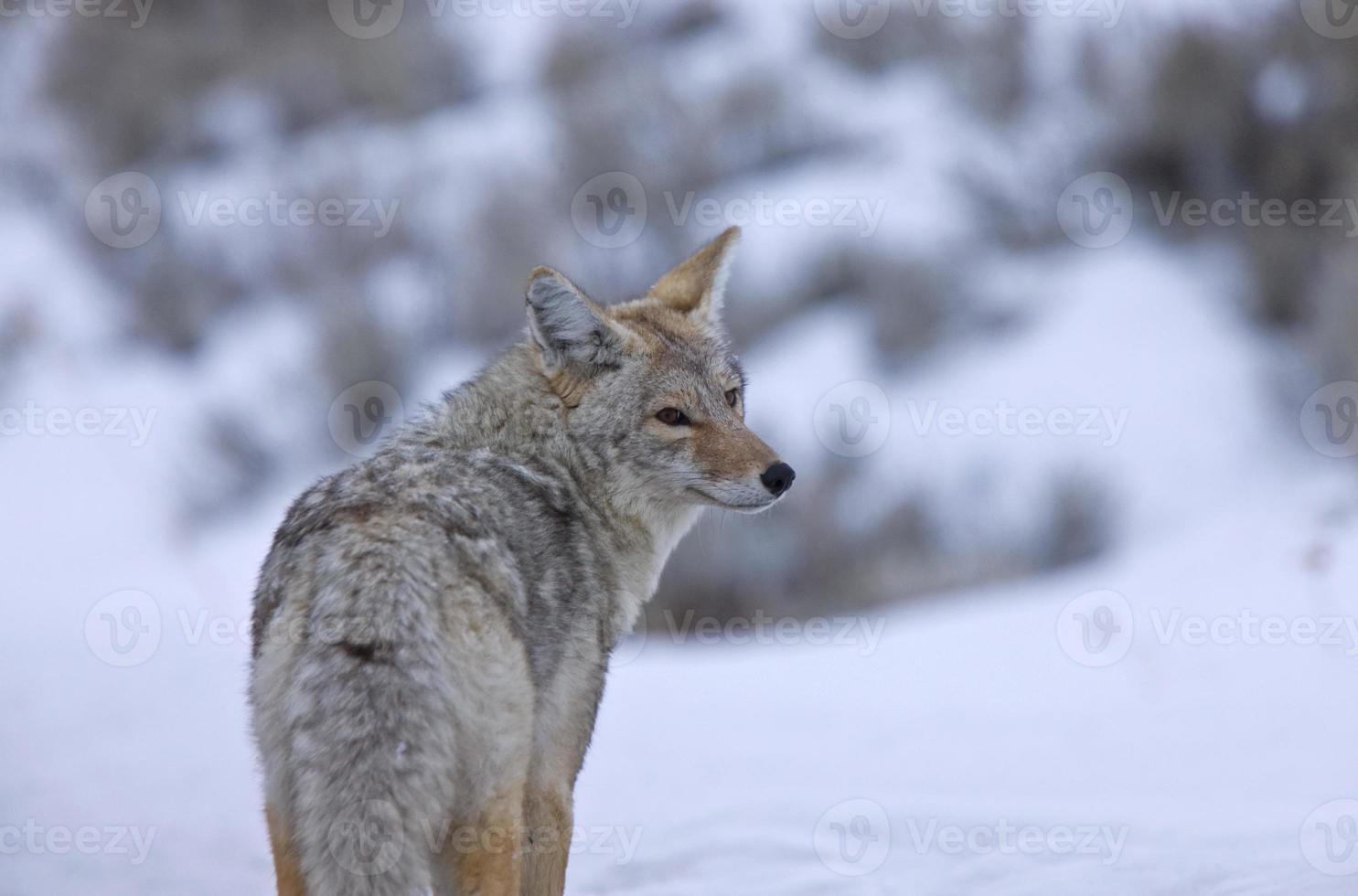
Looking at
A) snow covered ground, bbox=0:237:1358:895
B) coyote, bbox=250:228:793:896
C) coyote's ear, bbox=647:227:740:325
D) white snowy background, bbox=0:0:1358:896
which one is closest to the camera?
coyote, bbox=250:228:793:896

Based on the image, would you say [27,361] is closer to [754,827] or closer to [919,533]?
[919,533]

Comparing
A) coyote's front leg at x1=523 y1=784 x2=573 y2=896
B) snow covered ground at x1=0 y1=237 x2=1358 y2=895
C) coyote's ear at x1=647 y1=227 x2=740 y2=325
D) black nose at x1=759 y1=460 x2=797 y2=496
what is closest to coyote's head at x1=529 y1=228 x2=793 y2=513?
black nose at x1=759 y1=460 x2=797 y2=496

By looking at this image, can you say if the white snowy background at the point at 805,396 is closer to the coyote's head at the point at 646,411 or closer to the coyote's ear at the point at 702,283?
the coyote's head at the point at 646,411

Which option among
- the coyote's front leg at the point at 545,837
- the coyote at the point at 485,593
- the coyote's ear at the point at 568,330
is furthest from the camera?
the coyote's ear at the point at 568,330

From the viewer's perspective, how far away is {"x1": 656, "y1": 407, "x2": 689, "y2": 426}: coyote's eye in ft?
14.1

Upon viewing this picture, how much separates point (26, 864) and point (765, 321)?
374 inches

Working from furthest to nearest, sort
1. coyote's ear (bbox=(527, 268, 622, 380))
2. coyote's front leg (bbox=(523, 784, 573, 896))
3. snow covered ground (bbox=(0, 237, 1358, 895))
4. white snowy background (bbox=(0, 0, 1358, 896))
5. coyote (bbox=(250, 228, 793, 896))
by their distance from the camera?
white snowy background (bbox=(0, 0, 1358, 896)) → snow covered ground (bbox=(0, 237, 1358, 895)) → coyote's ear (bbox=(527, 268, 622, 380)) → coyote's front leg (bbox=(523, 784, 573, 896)) → coyote (bbox=(250, 228, 793, 896))

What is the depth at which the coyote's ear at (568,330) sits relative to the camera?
4176 mm

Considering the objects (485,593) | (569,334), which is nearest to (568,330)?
(569,334)

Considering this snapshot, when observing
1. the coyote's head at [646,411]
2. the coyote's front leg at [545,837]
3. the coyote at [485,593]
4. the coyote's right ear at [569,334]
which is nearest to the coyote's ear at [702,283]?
the coyote at [485,593]

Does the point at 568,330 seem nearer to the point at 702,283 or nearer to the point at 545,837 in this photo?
the point at 702,283

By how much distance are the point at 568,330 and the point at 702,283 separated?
0.94 m

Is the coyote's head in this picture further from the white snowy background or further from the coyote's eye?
the white snowy background

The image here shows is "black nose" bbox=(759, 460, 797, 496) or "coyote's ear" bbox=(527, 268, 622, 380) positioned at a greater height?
"coyote's ear" bbox=(527, 268, 622, 380)
